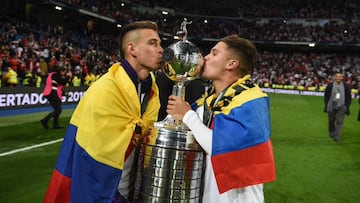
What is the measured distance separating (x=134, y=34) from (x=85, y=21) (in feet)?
114

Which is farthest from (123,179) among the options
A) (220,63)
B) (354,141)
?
(354,141)

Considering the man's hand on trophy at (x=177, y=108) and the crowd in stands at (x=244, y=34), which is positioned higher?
the crowd in stands at (x=244, y=34)

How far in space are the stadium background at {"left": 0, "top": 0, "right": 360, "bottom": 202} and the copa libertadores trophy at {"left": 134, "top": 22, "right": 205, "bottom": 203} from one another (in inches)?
133

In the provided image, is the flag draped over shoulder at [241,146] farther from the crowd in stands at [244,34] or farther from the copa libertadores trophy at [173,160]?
the crowd in stands at [244,34]

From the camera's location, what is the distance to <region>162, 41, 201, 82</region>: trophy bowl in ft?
6.54

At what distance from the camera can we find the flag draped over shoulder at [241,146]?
188cm

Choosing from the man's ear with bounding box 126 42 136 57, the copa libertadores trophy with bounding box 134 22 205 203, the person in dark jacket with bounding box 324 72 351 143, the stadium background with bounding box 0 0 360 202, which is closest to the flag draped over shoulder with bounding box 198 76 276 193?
the copa libertadores trophy with bounding box 134 22 205 203

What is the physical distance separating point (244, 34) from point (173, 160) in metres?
48.9

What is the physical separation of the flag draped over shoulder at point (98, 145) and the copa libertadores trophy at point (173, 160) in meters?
0.14

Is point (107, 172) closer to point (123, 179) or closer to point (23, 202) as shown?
point (123, 179)

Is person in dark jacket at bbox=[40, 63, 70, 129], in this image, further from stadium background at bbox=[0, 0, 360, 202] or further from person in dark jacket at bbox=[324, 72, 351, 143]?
person in dark jacket at bbox=[324, 72, 351, 143]

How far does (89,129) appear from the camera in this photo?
198cm

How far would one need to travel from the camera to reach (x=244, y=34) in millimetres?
49156

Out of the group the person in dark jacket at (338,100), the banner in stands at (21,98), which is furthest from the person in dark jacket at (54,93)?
the person in dark jacket at (338,100)
